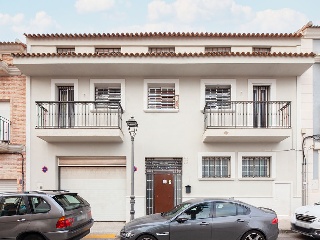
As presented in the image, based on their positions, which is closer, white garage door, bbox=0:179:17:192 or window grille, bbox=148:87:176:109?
white garage door, bbox=0:179:17:192

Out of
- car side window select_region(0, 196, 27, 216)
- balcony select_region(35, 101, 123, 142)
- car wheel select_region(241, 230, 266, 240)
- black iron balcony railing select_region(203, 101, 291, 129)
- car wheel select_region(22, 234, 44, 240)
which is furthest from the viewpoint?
black iron balcony railing select_region(203, 101, 291, 129)

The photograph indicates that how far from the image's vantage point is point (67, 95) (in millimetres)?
12859

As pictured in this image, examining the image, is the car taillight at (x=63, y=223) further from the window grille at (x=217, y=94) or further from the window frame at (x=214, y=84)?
the window grille at (x=217, y=94)

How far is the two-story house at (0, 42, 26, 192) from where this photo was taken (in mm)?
12328

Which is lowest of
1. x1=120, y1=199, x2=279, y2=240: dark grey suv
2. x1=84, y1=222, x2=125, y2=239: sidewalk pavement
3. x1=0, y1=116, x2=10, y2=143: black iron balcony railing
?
x1=84, y1=222, x2=125, y2=239: sidewalk pavement

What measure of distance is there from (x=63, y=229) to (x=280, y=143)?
8.43 metres

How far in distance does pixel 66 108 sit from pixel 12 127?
215 cm

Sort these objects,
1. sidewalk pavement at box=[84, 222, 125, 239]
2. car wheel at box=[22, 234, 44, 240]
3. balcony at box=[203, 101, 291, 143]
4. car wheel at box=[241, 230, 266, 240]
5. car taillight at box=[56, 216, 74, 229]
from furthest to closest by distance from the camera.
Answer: balcony at box=[203, 101, 291, 143] → sidewalk pavement at box=[84, 222, 125, 239] → car wheel at box=[241, 230, 266, 240] → car wheel at box=[22, 234, 44, 240] → car taillight at box=[56, 216, 74, 229]

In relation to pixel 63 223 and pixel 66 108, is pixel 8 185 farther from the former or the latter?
pixel 63 223

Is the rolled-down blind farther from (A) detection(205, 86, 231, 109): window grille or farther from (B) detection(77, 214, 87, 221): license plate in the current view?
(A) detection(205, 86, 231, 109): window grille

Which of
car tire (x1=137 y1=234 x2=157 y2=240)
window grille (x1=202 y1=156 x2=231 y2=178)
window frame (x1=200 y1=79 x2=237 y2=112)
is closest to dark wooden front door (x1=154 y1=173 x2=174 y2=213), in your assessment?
window grille (x1=202 y1=156 x2=231 y2=178)

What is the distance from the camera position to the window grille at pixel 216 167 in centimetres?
1244

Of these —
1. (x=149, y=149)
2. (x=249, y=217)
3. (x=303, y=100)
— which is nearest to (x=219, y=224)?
(x=249, y=217)

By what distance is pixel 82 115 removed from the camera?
1234cm
